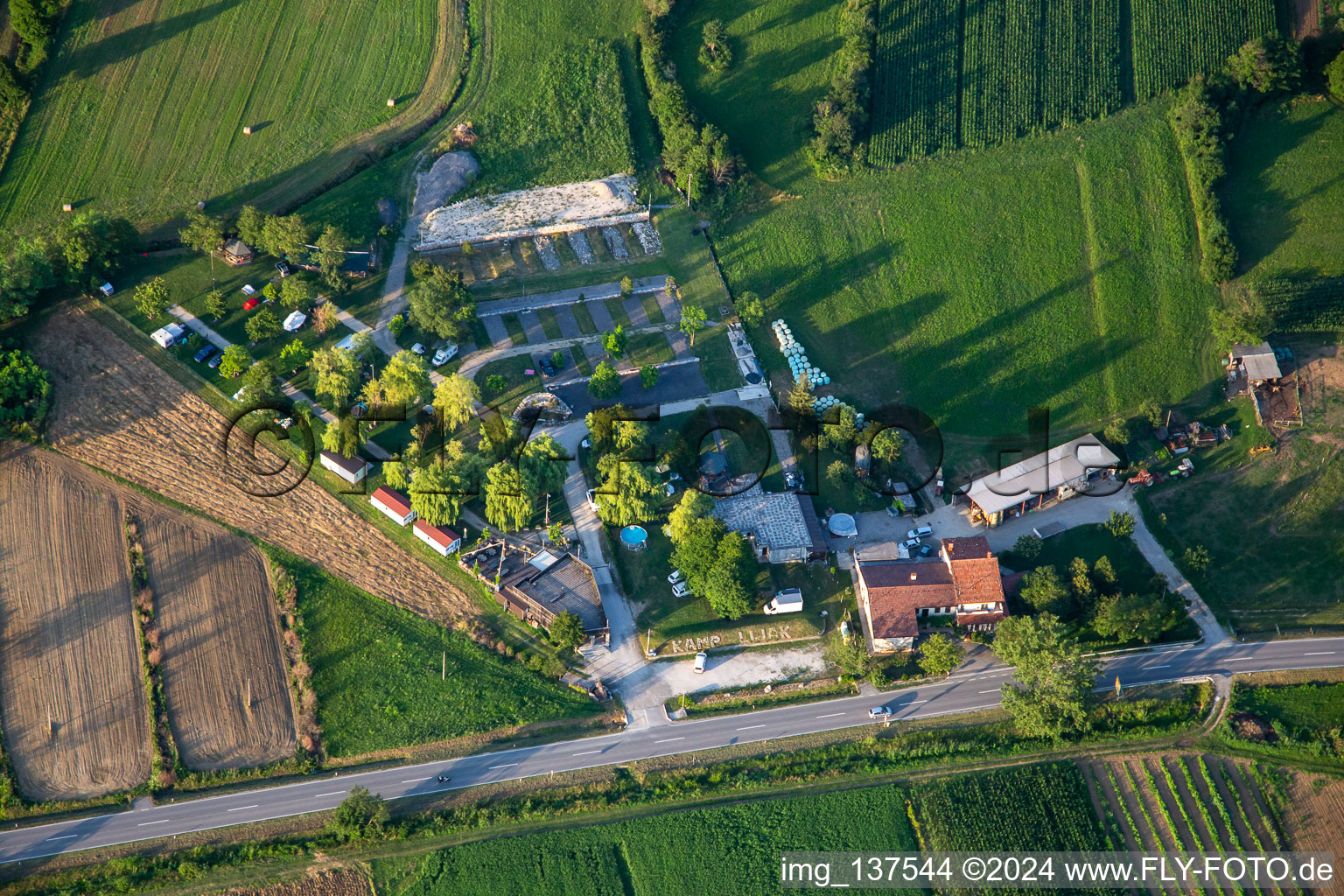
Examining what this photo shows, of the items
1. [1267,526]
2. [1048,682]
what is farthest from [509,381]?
[1267,526]

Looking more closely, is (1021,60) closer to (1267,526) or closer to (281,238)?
(1267,526)

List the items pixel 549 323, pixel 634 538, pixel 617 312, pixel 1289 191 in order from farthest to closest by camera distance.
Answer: pixel 1289 191
pixel 617 312
pixel 549 323
pixel 634 538

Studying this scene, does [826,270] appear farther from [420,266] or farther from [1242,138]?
[1242,138]

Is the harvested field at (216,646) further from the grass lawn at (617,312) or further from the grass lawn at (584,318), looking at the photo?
the grass lawn at (617,312)

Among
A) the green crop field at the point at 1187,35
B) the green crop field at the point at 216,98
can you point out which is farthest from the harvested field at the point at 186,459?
the green crop field at the point at 1187,35

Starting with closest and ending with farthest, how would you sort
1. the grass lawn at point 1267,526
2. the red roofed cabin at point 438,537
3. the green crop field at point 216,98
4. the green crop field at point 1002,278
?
the grass lawn at point 1267,526, the red roofed cabin at point 438,537, the green crop field at point 1002,278, the green crop field at point 216,98

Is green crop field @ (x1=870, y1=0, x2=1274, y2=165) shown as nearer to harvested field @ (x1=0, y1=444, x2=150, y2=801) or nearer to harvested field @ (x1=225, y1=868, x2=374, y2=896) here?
harvested field @ (x1=0, y1=444, x2=150, y2=801)

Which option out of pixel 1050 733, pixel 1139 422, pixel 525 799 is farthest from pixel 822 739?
pixel 1139 422
